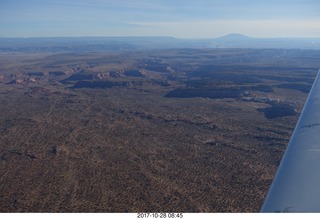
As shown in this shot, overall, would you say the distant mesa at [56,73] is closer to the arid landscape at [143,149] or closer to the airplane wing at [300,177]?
the arid landscape at [143,149]

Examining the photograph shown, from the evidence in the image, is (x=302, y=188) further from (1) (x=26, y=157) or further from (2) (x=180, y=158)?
(1) (x=26, y=157)

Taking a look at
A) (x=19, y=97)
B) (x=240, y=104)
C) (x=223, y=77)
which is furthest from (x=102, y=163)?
(x=223, y=77)

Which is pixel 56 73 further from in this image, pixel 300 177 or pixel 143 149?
pixel 300 177

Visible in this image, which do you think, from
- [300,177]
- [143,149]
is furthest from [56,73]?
[300,177]

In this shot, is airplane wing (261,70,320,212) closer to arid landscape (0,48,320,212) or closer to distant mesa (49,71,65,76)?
arid landscape (0,48,320,212)

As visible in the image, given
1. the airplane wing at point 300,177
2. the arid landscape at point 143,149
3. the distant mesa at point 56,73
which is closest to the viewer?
the airplane wing at point 300,177

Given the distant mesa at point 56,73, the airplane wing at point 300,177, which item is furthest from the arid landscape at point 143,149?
the distant mesa at point 56,73
